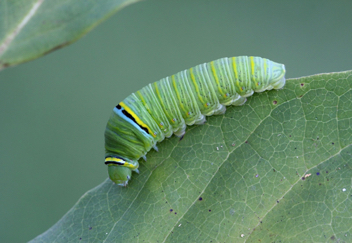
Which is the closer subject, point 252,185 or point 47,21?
point 47,21

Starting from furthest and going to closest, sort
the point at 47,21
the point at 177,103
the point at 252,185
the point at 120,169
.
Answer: the point at 177,103
the point at 120,169
the point at 252,185
the point at 47,21

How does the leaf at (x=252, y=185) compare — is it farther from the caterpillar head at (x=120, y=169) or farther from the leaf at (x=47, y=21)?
the leaf at (x=47, y=21)

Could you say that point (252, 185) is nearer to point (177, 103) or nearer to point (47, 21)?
point (177, 103)

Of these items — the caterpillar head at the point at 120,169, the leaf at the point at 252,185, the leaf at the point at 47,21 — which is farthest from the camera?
the caterpillar head at the point at 120,169

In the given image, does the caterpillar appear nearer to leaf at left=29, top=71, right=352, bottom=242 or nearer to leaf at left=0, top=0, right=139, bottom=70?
leaf at left=29, top=71, right=352, bottom=242

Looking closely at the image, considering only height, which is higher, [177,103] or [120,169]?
[177,103]

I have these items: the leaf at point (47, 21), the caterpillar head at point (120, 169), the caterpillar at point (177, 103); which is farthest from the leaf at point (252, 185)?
the leaf at point (47, 21)

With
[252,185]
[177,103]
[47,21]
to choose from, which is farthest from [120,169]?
[47,21]
